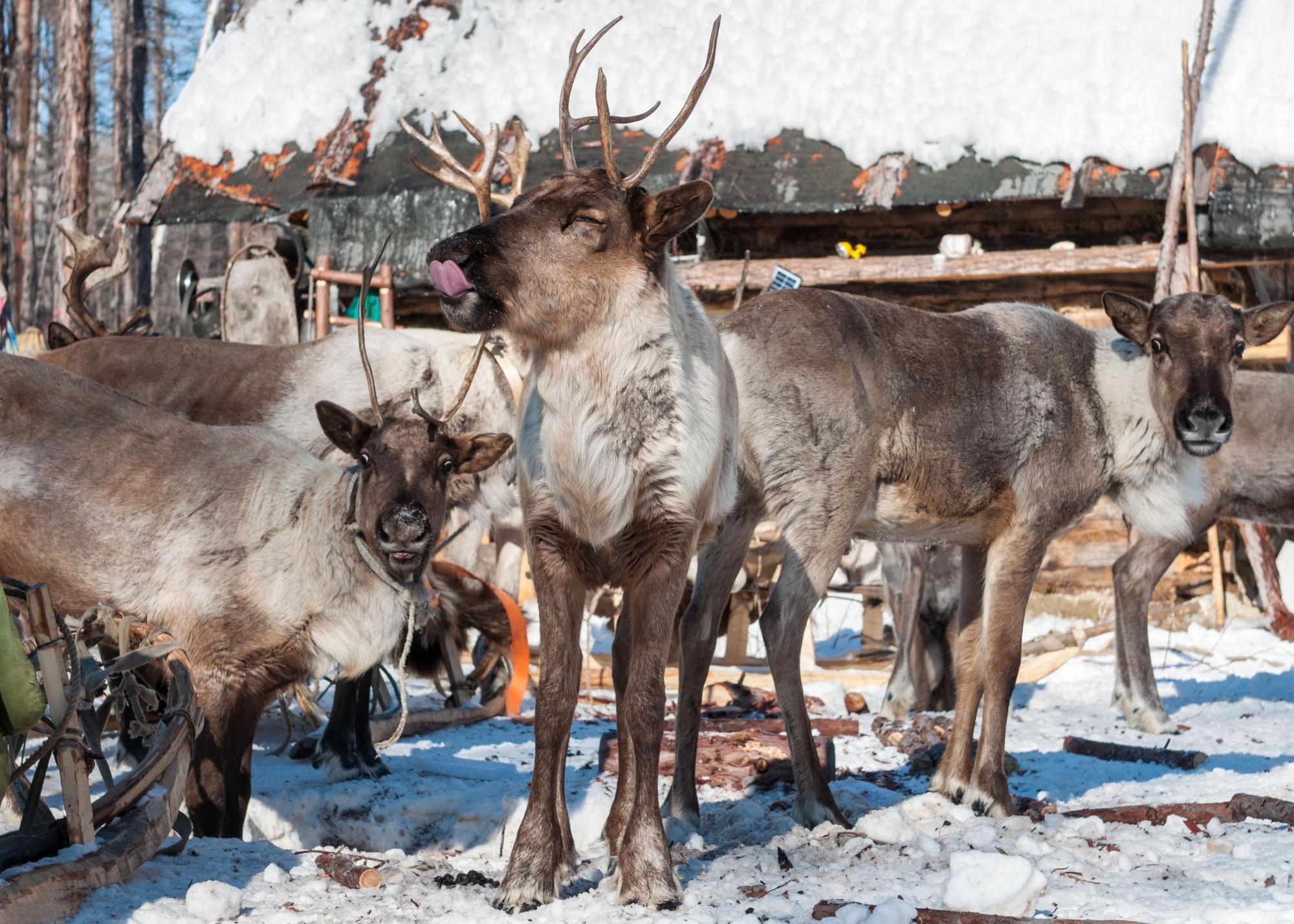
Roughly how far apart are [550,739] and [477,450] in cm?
207

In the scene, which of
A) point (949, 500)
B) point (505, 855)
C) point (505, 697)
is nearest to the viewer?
point (505, 855)

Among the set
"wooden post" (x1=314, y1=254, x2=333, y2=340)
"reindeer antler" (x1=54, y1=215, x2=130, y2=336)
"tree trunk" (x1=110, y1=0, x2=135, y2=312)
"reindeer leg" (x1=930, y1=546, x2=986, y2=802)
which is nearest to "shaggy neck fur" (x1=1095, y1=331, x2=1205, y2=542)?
"reindeer leg" (x1=930, y1=546, x2=986, y2=802)

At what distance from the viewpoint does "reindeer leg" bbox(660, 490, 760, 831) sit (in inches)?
178

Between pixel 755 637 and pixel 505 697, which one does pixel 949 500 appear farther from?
pixel 755 637

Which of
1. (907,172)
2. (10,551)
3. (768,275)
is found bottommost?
(10,551)

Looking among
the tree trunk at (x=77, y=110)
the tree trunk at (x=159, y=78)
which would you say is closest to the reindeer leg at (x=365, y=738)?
the tree trunk at (x=77, y=110)

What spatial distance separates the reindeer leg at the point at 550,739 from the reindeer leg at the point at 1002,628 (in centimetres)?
198

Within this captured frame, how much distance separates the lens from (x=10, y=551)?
5.18 m

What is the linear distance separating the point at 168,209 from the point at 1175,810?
1083 cm

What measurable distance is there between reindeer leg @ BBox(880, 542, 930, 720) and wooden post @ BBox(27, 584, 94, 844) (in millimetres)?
5045

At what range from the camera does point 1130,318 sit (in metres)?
6.03

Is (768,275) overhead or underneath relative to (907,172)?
underneath

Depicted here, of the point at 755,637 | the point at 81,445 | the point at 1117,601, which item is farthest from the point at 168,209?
the point at 1117,601

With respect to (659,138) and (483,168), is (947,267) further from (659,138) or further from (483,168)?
(659,138)
